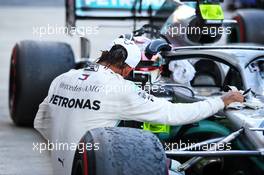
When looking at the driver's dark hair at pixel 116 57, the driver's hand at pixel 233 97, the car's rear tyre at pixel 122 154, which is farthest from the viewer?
the driver's hand at pixel 233 97

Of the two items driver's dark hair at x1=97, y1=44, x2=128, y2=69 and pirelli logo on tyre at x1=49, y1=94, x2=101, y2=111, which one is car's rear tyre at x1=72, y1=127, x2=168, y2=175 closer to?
Result: pirelli logo on tyre at x1=49, y1=94, x2=101, y2=111

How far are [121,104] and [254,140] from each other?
823 mm

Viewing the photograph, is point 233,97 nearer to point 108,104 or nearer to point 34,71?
point 108,104

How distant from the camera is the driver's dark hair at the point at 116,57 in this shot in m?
5.01

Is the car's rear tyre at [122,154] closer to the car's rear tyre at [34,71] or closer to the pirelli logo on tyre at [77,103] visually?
the pirelli logo on tyre at [77,103]

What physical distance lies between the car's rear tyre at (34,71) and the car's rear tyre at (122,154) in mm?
3502

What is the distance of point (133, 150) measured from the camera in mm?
4316

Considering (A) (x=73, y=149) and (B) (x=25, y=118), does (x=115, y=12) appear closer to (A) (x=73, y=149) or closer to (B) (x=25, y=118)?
(B) (x=25, y=118)

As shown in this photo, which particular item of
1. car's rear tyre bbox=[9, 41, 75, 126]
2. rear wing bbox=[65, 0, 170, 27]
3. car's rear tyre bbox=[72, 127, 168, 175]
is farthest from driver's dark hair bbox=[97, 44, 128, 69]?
rear wing bbox=[65, 0, 170, 27]

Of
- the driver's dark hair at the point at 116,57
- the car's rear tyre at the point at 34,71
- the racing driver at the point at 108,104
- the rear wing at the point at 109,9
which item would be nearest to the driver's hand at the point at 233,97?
the racing driver at the point at 108,104

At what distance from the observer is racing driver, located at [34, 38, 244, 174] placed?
4883 millimetres

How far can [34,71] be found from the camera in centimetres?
794

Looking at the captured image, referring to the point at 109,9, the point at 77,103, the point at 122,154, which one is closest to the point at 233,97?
the point at 77,103

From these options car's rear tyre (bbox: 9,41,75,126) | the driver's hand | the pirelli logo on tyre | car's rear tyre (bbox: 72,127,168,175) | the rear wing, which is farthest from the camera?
the rear wing
